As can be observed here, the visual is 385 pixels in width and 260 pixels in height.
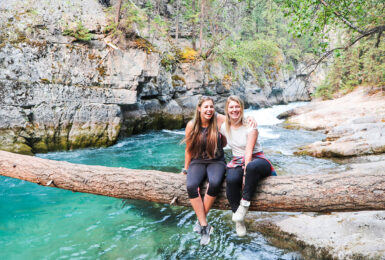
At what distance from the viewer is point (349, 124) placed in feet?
36.5

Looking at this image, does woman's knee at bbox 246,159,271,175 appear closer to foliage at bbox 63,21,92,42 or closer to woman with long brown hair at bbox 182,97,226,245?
woman with long brown hair at bbox 182,97,226,245

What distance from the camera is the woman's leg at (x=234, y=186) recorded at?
2982 mm

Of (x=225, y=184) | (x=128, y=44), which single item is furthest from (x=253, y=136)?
(x=128, y=44)

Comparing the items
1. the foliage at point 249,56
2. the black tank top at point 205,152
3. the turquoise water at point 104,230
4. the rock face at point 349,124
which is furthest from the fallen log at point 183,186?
the foliage at point 249,56

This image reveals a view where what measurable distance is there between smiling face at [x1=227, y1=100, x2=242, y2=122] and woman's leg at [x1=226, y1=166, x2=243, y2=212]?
760 mm

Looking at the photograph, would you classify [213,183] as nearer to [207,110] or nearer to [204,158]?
[204,158]

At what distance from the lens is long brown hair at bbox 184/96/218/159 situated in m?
3.48

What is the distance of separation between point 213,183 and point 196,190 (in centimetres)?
26

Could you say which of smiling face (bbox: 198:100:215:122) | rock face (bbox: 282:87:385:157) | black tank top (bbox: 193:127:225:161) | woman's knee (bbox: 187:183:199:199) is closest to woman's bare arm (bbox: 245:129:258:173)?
black tank top (bbox: 193:127:225:161)

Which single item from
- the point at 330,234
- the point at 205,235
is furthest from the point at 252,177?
the point at 330,234

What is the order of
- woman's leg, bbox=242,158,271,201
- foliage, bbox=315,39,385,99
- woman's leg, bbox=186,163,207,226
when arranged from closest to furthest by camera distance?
1. woman's leg, bbox=242,158,271,201
2. woman's leg, bbox=186,163,207,226
3. foliage, bbox=315,39,385,99

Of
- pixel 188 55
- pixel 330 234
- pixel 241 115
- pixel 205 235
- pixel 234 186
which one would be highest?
pixel 188 55

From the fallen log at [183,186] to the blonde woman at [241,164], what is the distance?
0.18m

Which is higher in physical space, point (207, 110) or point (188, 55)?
point (188, 55)
